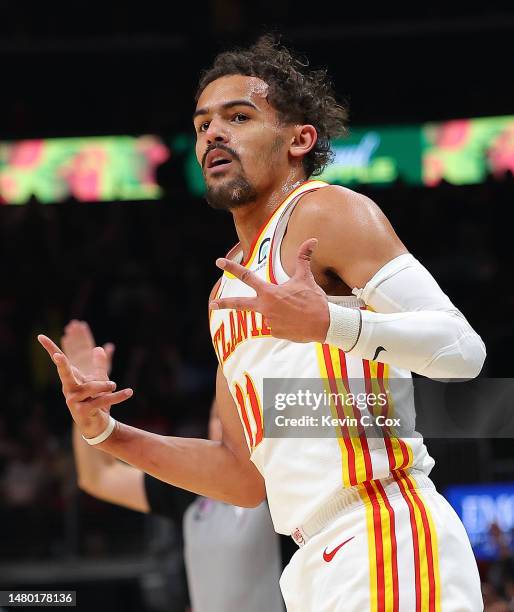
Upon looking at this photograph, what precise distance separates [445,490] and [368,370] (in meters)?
2.57

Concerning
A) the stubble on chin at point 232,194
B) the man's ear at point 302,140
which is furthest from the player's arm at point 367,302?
the man's ear at point 302,140

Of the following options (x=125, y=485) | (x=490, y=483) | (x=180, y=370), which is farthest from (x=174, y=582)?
(x=180, y=370)

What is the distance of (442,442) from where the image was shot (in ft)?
14.1

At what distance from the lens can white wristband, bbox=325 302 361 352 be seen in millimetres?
2195

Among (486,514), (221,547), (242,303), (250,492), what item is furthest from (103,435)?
(486,514)

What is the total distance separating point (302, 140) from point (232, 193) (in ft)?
1.02

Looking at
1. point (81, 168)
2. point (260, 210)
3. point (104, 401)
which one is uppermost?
point (81, 168)

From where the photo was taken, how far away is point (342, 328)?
2203 millimetres

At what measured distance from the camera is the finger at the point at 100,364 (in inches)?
112

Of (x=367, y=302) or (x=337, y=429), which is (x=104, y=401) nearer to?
(x=337, y=429)

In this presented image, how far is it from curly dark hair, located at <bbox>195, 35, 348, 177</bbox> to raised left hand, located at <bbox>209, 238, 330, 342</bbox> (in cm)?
88

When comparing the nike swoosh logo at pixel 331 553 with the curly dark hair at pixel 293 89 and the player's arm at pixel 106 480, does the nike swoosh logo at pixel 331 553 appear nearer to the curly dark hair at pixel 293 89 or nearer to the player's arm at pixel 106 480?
the curly dark hair at pixel 293 89

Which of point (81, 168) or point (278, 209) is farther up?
point (81, 168)

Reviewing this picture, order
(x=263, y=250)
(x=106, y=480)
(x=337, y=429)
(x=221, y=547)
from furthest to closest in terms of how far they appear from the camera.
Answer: (x=106, y=480), (x=221, y=547), (x=263, y=250), (x=337, y=429)
